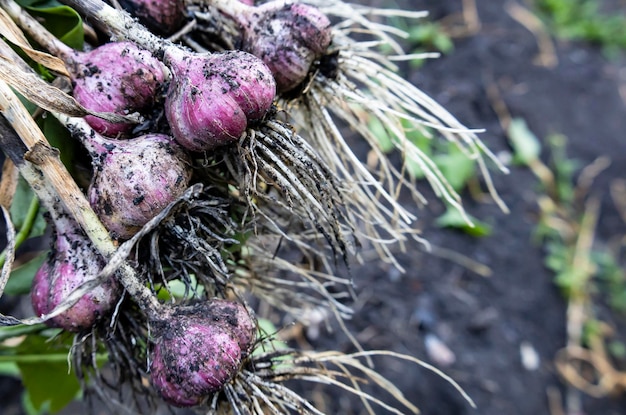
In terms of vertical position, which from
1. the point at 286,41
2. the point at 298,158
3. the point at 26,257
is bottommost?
the point at 26,257

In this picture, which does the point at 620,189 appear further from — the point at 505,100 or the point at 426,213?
the point at 426,213

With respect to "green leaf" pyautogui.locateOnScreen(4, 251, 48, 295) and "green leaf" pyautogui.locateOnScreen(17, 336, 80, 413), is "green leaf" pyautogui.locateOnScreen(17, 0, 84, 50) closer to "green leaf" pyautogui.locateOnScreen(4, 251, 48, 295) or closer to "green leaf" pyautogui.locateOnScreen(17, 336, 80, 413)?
"green leaf" pyautogui.locateOnScreen(4, 251, 48, 295)

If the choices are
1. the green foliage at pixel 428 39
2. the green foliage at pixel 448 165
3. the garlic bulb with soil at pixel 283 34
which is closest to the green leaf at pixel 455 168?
the green foliage at pixel 448 165

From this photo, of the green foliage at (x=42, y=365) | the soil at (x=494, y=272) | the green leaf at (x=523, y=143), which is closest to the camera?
the green foliage at (x=42, y=365)

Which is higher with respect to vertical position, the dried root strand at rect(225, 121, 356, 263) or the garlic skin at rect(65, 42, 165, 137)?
the garlic skin at rect(65, 42, 165, 137)

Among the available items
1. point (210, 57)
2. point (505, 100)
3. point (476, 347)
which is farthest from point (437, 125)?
point (505, 100)

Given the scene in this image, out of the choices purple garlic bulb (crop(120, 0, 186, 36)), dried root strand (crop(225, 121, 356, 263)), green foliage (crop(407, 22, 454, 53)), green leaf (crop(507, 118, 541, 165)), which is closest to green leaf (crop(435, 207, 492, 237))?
green leaf (crop(507, 118, 541, 165))

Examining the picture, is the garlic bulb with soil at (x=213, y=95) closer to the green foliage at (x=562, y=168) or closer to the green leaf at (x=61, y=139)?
the green leaf at (x=61, y=139)
